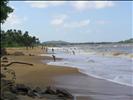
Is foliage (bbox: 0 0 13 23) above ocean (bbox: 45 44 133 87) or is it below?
above

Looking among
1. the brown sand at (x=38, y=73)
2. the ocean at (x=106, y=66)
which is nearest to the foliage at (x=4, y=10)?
the brown sand at (x=38, y=73)

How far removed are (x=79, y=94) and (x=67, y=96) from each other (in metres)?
1.78

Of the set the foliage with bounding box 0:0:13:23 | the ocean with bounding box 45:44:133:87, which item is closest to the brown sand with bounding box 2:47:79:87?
the ocean with bounding box 45:44:133:87

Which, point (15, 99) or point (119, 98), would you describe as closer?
point (15, 99)

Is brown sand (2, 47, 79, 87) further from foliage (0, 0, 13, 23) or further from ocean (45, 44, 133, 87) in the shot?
foliage (0, 0, 13, 23)

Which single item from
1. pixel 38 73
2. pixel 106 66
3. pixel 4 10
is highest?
A: pixel 4 10

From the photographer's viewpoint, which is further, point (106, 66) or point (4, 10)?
point (106, 66)

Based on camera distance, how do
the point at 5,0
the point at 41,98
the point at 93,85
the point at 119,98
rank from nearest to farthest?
the point at 41,98 < the point at 5,0 < the point at 119,98 < the point at 93,85

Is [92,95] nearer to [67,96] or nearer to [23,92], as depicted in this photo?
[67,96]

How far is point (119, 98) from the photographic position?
544 inches

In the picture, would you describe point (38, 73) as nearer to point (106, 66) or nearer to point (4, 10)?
point (106, 66)

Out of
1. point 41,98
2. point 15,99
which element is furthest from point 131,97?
point 15,99

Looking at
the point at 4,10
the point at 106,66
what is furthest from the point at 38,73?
the point at 4,10

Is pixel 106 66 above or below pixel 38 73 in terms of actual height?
→ below
